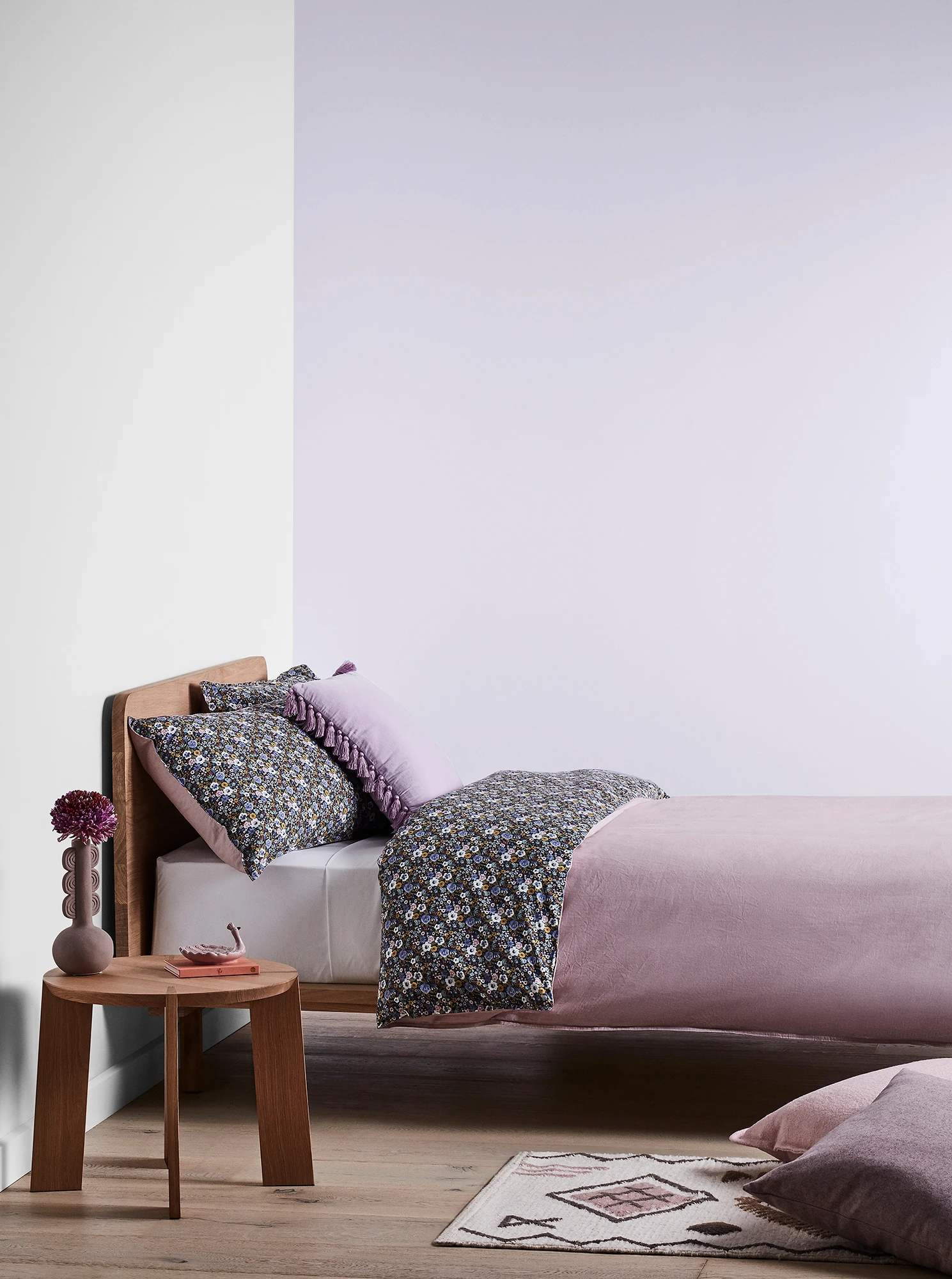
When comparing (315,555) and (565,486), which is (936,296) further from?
(315,555)

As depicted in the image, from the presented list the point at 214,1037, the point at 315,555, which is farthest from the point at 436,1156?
the point at 315,555

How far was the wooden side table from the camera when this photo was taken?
2408mm

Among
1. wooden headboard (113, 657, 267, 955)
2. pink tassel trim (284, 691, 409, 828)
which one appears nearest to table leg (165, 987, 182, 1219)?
wooden headboard (113, 657, 267, 955)

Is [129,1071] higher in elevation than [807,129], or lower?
lower

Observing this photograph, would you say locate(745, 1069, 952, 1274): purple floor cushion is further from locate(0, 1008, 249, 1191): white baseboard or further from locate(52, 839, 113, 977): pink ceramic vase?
locate(0, 1008, 249, 1191): white baseboard

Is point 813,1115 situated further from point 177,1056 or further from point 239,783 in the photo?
point 239,783

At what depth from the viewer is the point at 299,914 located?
291 cm

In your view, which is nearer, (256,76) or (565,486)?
(256,76)

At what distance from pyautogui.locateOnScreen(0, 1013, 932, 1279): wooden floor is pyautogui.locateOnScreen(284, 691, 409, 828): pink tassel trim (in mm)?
603

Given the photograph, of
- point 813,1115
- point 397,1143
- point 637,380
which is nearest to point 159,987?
point 397,1143

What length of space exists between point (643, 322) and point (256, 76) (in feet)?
4.87

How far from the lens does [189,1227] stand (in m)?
2.32

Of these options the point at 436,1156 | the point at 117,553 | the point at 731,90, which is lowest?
the point at 436,1156

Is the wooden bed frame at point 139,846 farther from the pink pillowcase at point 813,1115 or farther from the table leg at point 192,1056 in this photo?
the pink pillowcase at point 813,1115
